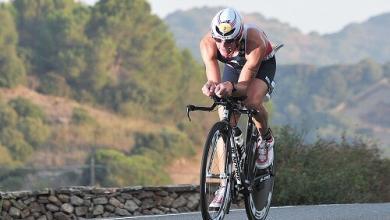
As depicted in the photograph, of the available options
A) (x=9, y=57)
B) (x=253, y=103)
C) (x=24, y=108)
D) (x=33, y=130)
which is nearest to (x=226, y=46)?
(x=253, y=103)

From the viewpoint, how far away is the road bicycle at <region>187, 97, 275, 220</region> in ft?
25.0

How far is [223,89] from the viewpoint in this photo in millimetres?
7766

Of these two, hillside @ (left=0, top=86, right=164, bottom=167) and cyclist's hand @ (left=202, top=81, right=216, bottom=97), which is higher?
cyclist's hand @ (left=202, top=81, right=216, bottom=97)

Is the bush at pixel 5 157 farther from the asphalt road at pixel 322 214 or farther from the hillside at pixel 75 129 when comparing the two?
Result: the asphalt road at pixel 322 214

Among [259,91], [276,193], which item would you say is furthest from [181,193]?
[259,91]

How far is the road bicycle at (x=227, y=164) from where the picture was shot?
762cm

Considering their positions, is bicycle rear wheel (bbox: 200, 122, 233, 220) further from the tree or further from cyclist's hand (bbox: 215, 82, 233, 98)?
the tree

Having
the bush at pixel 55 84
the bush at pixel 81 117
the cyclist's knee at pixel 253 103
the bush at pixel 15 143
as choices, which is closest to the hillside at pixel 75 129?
the bush at pixel 81 117

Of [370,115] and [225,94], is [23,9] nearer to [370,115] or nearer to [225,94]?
[225,94]

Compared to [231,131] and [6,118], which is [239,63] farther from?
[6,118]

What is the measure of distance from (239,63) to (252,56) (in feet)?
0.98

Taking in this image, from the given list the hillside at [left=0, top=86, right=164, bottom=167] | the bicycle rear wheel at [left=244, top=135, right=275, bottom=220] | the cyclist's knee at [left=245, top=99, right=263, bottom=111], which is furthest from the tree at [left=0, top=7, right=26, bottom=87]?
the cyclist's knee at [left=245, top=99, right=263, bottom=111]

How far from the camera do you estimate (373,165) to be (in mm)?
18781

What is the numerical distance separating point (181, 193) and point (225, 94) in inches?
249
